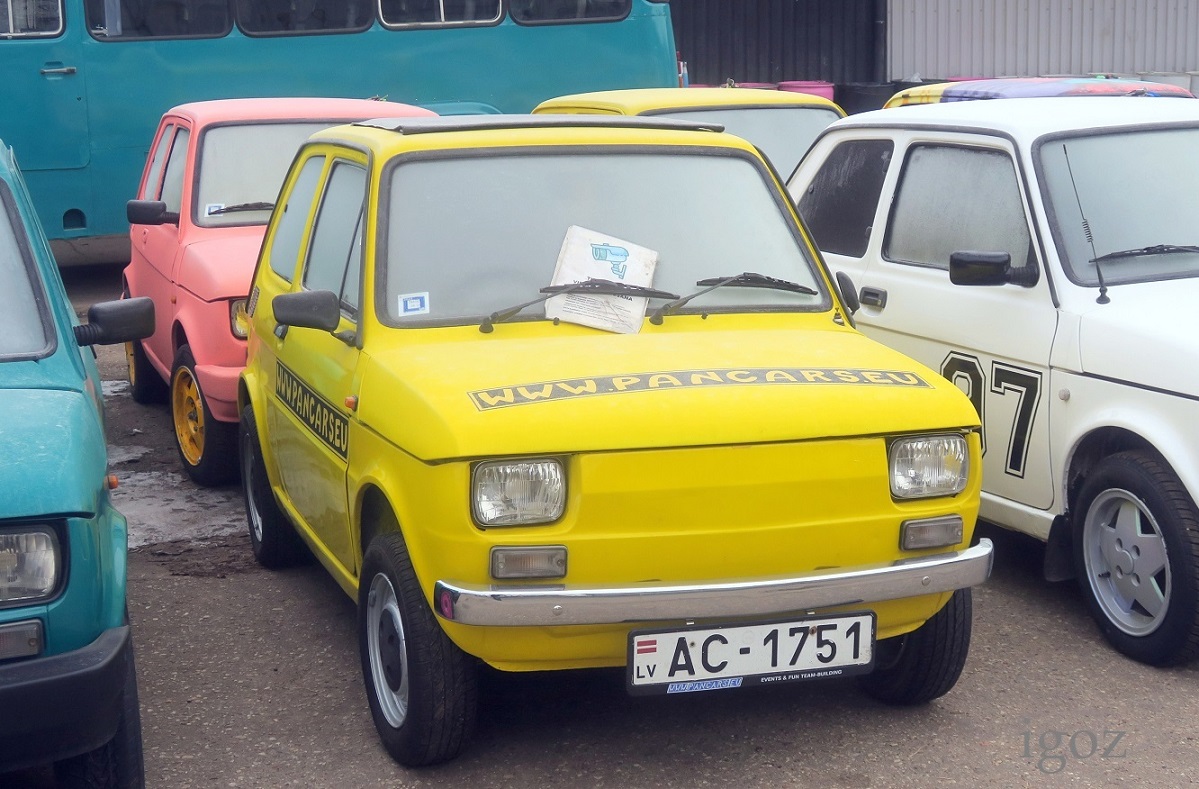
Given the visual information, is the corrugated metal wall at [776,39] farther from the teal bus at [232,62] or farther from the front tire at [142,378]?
the front tire at [142,378]

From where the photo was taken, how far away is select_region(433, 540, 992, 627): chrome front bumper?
10.8 ft

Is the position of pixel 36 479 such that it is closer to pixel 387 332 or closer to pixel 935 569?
pixel 387 332

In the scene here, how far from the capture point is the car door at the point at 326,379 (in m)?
4.13

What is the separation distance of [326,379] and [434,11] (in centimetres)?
810

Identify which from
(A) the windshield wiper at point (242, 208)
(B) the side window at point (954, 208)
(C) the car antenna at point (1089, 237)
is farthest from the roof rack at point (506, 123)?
(A) the windshield wiper at point (242, 208)

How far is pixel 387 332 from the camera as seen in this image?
13.1 feet

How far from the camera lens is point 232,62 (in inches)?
451

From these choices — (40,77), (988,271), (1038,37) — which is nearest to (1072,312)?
(988,271)

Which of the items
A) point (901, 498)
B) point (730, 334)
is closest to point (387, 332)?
point (730, 334)

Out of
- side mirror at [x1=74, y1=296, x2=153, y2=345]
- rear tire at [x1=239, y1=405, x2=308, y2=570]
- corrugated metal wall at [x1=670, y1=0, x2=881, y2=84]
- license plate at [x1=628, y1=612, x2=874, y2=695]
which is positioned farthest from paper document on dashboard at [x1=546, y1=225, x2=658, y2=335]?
corrugated metal wall at [x1=670, y1=0, x2=881, y2=84]

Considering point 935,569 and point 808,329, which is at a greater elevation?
point 808,329

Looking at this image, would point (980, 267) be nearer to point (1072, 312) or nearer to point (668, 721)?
point (1072, 312)

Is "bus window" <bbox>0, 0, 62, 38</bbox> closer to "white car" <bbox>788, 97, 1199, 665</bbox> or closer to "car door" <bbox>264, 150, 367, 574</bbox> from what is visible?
"car door" <bbox>264, 150, 367, 574</bbox>

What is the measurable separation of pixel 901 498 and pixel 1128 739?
102 centimetres
